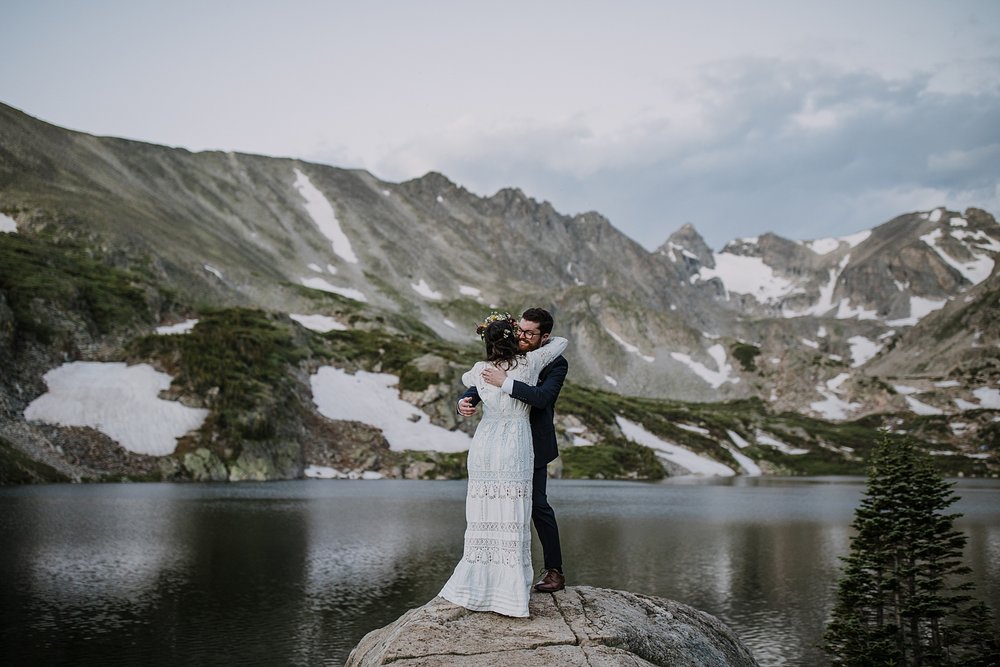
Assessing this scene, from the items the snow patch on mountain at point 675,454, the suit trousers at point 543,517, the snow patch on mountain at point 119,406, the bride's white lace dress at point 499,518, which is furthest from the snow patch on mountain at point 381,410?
the bride's white lace dress at point 499,518

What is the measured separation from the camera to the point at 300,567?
138 feet

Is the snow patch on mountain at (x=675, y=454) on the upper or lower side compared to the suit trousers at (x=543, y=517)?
lower

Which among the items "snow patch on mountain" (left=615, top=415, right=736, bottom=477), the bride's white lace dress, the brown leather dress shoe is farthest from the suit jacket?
"snow patch on mountain" (left=615, top=415, right=736, bottom=477)

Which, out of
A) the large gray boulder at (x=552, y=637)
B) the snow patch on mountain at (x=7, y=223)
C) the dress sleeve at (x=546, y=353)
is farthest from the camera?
the snow patch on mountain at (x=7, y=223)

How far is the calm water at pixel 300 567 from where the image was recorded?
95.8ft

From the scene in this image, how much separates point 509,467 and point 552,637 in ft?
7.96

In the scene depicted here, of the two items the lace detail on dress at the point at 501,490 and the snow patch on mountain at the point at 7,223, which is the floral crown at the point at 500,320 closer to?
the lace detail on dress at the point at 501,490

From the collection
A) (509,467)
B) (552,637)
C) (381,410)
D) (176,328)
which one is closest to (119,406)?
(176,328)

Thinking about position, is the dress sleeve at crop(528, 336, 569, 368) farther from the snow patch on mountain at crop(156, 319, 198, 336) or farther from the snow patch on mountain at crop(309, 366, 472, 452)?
the snow patch on mountain at crop(156, 319, 198, 336)

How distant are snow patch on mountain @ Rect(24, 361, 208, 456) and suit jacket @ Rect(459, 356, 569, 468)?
310 feet

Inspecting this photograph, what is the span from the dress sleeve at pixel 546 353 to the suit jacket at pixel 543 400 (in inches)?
4.2

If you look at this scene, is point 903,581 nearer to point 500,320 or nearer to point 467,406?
point 467,406

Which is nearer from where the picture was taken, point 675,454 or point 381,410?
point 381,410

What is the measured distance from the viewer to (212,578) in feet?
125
